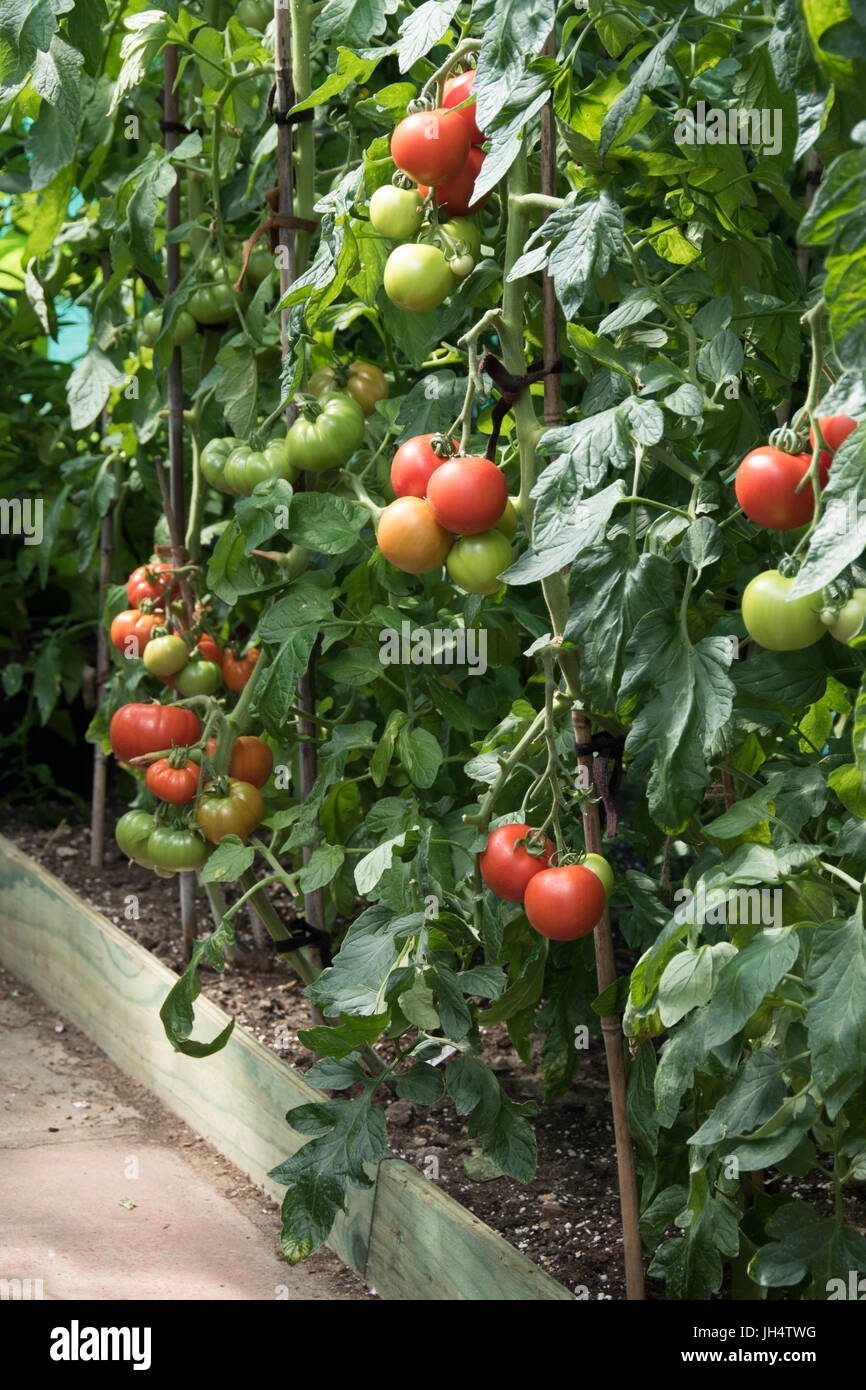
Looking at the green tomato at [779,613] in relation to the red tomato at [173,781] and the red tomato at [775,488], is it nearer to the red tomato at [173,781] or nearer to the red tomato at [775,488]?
the red tomato at [775,488]

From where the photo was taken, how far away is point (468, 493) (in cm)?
124

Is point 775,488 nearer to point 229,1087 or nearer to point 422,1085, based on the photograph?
point 422,1085

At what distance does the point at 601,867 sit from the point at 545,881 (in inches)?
2.8

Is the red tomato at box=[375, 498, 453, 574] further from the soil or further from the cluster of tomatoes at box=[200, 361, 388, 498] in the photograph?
the soil

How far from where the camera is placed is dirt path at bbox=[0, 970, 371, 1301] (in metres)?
1.75

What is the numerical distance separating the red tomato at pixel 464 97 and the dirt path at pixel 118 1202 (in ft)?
4.38

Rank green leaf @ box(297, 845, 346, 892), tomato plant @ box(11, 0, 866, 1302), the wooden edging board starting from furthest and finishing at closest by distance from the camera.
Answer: green leaf @ box(297, 845, 346, 892)
the wooden edging board
tomato plant @ box(11, 0, 866, 1302)

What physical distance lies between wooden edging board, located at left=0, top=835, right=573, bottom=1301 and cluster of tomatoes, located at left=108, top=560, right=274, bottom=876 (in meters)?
0.35

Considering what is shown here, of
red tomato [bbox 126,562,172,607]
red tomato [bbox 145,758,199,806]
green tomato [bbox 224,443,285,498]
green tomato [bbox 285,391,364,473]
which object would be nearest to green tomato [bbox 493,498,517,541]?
green tomato [bbox 285,391,364,473]

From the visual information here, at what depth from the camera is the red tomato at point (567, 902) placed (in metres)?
1.29

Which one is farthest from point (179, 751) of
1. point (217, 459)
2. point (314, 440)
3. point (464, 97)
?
point (464, 97)
